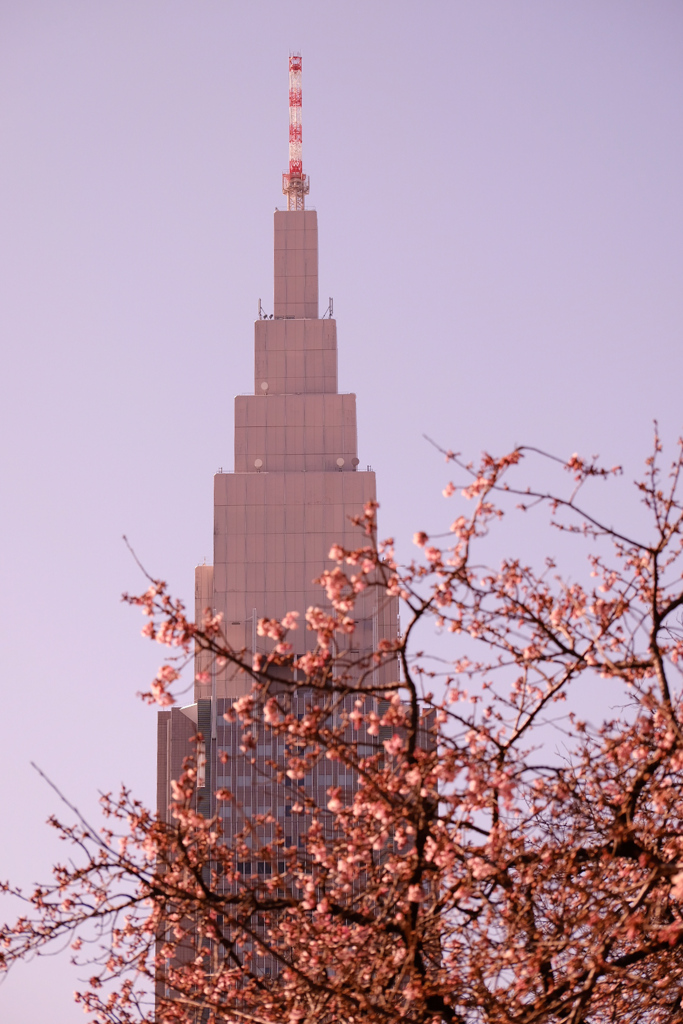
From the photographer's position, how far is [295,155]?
107375 mm

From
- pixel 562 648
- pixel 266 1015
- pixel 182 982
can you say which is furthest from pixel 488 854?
pixel 182 982

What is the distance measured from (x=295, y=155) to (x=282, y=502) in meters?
27.8

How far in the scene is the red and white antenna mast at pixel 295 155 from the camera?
102812 millimetres

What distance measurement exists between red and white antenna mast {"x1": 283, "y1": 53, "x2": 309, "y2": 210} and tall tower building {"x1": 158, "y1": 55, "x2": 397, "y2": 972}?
0.48 ft

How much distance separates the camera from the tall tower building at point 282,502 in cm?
9688

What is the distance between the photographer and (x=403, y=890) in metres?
11.3

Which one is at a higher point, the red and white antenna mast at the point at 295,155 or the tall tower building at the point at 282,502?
the red and white antenna mast at the point at 295,155

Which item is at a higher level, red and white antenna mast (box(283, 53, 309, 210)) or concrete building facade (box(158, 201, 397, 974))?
red and white antenna mast (box(283, 53, 309, 210))

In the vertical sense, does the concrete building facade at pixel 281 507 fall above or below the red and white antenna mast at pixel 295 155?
below

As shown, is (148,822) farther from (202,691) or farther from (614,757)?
(202,691)

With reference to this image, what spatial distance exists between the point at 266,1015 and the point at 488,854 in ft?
10.8

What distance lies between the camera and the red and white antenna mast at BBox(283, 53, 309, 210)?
102812mm

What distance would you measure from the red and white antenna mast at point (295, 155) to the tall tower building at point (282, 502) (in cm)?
15

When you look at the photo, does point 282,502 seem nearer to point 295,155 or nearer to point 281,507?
point 281,507
